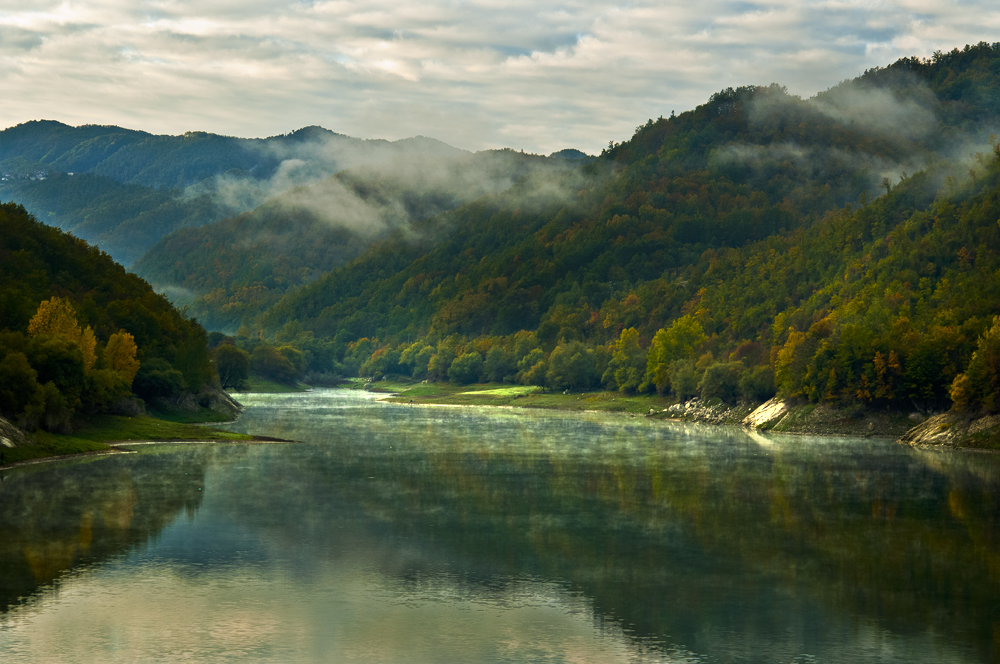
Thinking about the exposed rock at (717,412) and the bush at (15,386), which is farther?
the exposed rock at (717,412)

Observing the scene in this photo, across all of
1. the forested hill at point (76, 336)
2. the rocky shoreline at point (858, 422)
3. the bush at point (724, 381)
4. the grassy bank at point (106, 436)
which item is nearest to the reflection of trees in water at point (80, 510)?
the grassy bank at point (106, 436)

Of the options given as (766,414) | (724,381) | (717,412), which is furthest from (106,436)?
(724,381)

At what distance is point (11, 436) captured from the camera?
9612 centimetres

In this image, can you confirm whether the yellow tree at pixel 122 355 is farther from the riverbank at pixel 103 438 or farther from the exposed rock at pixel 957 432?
the exposed rock at pixel 957 432

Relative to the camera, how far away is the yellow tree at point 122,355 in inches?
5610

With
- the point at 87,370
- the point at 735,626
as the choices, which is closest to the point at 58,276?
the point at 87,370

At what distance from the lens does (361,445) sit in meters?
127

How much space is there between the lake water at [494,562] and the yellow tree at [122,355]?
42.9 meters

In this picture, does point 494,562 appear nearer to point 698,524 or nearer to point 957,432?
point 698,524

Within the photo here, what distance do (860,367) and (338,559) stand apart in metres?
120

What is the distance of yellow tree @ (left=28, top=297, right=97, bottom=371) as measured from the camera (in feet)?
Result: 427

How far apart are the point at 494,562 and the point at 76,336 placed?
97.6 meters

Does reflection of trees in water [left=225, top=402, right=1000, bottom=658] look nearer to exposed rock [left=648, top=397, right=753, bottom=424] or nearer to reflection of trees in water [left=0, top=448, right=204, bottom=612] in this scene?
reflection of trees in water [left=0, top=448, right=204, bottom=612]

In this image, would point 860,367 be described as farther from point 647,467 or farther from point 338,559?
point 338,559
